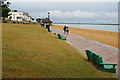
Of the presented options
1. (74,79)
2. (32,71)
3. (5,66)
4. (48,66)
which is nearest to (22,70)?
(32,71)

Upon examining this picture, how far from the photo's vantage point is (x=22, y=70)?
6.32m

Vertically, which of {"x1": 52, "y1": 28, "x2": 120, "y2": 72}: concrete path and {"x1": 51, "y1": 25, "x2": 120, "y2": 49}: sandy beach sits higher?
{"x1": 51, "y1": 25, "x2": 120, "y2": 49}: sandy beach

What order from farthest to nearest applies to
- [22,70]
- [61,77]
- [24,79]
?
[22,70]
[61,77]
[24,79]

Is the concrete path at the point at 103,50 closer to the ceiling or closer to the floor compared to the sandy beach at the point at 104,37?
closer to the floor

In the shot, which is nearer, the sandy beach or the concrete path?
the concrete path

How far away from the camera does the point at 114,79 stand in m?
6.29

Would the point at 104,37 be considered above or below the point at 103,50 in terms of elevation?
above

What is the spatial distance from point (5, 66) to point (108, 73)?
3.72 m

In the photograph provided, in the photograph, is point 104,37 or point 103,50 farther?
point 104,37

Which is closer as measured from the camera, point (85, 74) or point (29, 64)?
point (85, 74)

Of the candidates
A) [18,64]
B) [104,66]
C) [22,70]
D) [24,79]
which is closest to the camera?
[24,79]

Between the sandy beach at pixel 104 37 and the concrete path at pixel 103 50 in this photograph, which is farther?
the sandy beach at pixel 104 37

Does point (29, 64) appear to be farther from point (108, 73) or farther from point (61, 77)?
point (108, 73)

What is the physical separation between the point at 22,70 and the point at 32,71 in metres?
0.33
